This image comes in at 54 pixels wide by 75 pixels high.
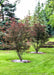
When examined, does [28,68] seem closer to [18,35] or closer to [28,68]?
[28,68]

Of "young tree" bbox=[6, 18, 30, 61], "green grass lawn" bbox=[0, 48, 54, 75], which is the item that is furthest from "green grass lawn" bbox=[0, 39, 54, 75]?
"young tree" bbox=[6, 18, 30, 61]

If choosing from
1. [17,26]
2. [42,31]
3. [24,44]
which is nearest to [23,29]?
[17,26]

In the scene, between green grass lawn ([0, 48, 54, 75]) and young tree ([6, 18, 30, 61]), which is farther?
young tree ([6, 18, 30, 61])

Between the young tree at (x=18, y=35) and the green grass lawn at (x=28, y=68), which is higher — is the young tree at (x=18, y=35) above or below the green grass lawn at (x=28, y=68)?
above

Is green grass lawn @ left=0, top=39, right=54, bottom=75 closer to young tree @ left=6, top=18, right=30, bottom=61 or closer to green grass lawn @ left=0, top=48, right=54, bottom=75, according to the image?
green grass lawn @ left=0, top=48, right=54, bottom=75

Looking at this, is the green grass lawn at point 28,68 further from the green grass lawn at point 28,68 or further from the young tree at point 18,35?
the young tree at point 18,35

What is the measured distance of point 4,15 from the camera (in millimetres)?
21656

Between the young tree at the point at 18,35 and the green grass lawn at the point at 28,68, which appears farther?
the young tree at the point at 18,35

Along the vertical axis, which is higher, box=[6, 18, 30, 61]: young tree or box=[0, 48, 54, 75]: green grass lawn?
box=[6, 18, 30, 61]: young tree

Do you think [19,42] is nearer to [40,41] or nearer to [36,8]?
[36,8]

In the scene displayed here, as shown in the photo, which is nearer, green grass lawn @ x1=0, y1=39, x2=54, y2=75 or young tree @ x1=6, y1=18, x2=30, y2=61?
green grass lawn @ x1=0, y1=39, x2=54, y2=75

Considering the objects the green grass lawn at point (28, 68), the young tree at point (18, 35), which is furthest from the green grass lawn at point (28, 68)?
the young tree at point (18, 35)

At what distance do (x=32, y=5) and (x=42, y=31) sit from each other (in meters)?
8.71

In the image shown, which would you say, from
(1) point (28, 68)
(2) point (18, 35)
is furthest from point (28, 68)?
(2) point (18, 35)
